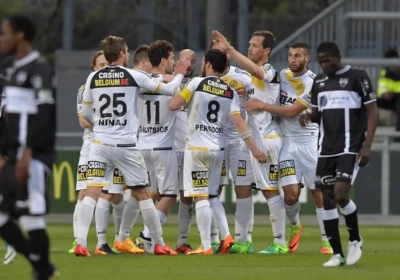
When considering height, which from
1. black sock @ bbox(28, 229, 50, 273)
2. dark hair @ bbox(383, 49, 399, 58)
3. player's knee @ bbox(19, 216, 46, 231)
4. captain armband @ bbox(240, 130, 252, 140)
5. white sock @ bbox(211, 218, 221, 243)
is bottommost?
white sock @ bbox(211, 218, 221, 243)

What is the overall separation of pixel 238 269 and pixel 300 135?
3.32 meters

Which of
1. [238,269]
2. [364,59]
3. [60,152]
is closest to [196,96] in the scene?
[238,269]

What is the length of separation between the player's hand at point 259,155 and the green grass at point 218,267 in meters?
1.11

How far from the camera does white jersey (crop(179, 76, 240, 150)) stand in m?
13.5

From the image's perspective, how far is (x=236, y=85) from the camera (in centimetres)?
1411

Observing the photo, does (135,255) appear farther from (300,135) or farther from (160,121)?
(300,135)

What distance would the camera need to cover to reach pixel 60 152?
2238 cm

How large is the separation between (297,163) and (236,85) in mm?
1246

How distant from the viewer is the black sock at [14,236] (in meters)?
9.66

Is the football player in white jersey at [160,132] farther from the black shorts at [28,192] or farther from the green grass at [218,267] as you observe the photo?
the black shorts at [28,192]

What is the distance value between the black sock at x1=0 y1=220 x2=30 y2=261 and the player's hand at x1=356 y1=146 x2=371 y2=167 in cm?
352

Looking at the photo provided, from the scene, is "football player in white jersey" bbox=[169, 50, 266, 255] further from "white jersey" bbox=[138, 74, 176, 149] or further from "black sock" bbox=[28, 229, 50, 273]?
"black sock" bbox=[28, 229, 50, 273]

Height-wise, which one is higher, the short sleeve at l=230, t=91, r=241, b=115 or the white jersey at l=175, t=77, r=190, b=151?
the short sleeve at l=230, t=91, r=241, b=115

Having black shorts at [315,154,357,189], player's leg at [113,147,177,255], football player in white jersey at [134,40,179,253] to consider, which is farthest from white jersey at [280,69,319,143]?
black shorts at [315,154,357,189]
